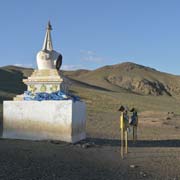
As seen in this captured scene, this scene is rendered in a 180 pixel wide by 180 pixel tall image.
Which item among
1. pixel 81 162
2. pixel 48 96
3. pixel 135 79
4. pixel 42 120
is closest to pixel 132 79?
pixel 135 79

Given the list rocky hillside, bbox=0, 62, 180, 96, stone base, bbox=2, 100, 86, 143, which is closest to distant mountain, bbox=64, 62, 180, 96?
rocky hillside, bbox=0, 62, 180, 96

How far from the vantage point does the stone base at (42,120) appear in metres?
14.9

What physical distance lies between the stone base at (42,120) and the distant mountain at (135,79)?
7494 centimetres

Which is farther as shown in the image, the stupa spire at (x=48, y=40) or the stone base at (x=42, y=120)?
the stupa spire at (x=48, y=40)

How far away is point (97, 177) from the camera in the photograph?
33.9 ft

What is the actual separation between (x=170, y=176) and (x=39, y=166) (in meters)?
3.12

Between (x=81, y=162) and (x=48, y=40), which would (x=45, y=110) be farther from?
(x=81, y=162)

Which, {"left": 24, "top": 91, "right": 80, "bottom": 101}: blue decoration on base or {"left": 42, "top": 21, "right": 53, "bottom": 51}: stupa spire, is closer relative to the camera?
{"left": 24, "top": 91, "right": 80, "bottom": 101}: blue decoration on base

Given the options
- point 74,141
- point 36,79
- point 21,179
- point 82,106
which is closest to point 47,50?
point 36,79

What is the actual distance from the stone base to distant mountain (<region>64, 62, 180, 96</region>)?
246ft

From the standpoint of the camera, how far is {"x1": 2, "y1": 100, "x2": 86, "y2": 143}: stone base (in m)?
14.9

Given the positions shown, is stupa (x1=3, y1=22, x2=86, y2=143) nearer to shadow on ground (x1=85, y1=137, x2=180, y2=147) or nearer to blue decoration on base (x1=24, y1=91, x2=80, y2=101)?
blue decoration on base (x1=24, y1=91, x2=80, y2=101)

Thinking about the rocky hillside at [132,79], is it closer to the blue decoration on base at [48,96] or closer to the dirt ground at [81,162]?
the blue decoration on base at [48,96]

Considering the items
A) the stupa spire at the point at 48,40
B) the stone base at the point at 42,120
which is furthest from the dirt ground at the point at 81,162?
the stupa spire at the point at 48,40
